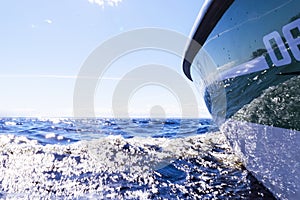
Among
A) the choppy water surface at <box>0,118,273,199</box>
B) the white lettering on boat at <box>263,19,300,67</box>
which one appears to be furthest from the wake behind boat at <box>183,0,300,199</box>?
the choppy water surface at <box>0,118,273,199</box>

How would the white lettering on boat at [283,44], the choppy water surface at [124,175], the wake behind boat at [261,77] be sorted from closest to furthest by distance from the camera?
the white lettering on boat at [283,44] < the wake behind boat at [261,77] < the choppy water surface at [124,175]

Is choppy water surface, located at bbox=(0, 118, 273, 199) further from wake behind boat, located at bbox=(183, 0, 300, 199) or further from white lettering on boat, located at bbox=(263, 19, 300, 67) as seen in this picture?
white lettering on boat, located at bbox=(263, 19, 300, 67)

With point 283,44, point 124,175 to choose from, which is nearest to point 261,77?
point 283,44

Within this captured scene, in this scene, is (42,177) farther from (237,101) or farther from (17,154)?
(237,101)

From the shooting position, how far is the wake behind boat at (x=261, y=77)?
1.62 m

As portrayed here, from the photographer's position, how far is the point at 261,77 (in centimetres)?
194

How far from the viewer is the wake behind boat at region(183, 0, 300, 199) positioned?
63.7 inches

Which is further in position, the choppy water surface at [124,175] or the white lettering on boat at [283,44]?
the choppy water surface at [124,175]

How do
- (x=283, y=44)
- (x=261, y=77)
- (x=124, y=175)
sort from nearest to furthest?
(x=283, y=44) < (x=261, y=77) < (x=124, y=175)

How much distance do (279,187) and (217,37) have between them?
5.68ft

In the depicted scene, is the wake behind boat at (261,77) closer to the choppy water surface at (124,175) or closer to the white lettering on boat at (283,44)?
the white lettering on boat at (283,44)

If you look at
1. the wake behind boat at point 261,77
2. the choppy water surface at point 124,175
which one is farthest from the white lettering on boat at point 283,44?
the choppy water surface at point 124,175

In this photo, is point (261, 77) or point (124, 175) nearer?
point (261, 77)

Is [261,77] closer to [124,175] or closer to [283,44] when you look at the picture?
[283,44]
